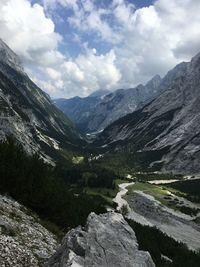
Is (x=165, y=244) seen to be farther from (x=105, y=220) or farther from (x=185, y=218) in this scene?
(x=105, y=220)

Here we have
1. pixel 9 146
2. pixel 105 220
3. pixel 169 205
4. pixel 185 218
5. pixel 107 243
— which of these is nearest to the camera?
pixel 107 243

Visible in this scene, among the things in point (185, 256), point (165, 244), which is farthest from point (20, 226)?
point (165, 244)

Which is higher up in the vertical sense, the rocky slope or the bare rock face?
the bare rock face

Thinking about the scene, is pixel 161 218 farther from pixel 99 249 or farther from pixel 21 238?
pixel 99 249

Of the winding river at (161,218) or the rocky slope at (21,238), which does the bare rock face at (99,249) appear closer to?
the rocky slope at (21,238)

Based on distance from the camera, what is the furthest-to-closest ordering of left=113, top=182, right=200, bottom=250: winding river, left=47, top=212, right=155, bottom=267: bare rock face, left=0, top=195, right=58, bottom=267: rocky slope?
left=113, top=182, right=200, bottom=250: winding river, left=0, top=195, right=58, bottom=267: rocky slope, left=47, top=212, right=155, bottom=267: bare rock face

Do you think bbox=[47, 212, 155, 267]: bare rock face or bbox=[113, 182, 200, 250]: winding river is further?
bbox=[113, 182, 200, 250]: winding river

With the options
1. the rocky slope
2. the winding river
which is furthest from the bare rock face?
the winding river

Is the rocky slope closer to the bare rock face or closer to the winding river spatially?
the bare rock face
